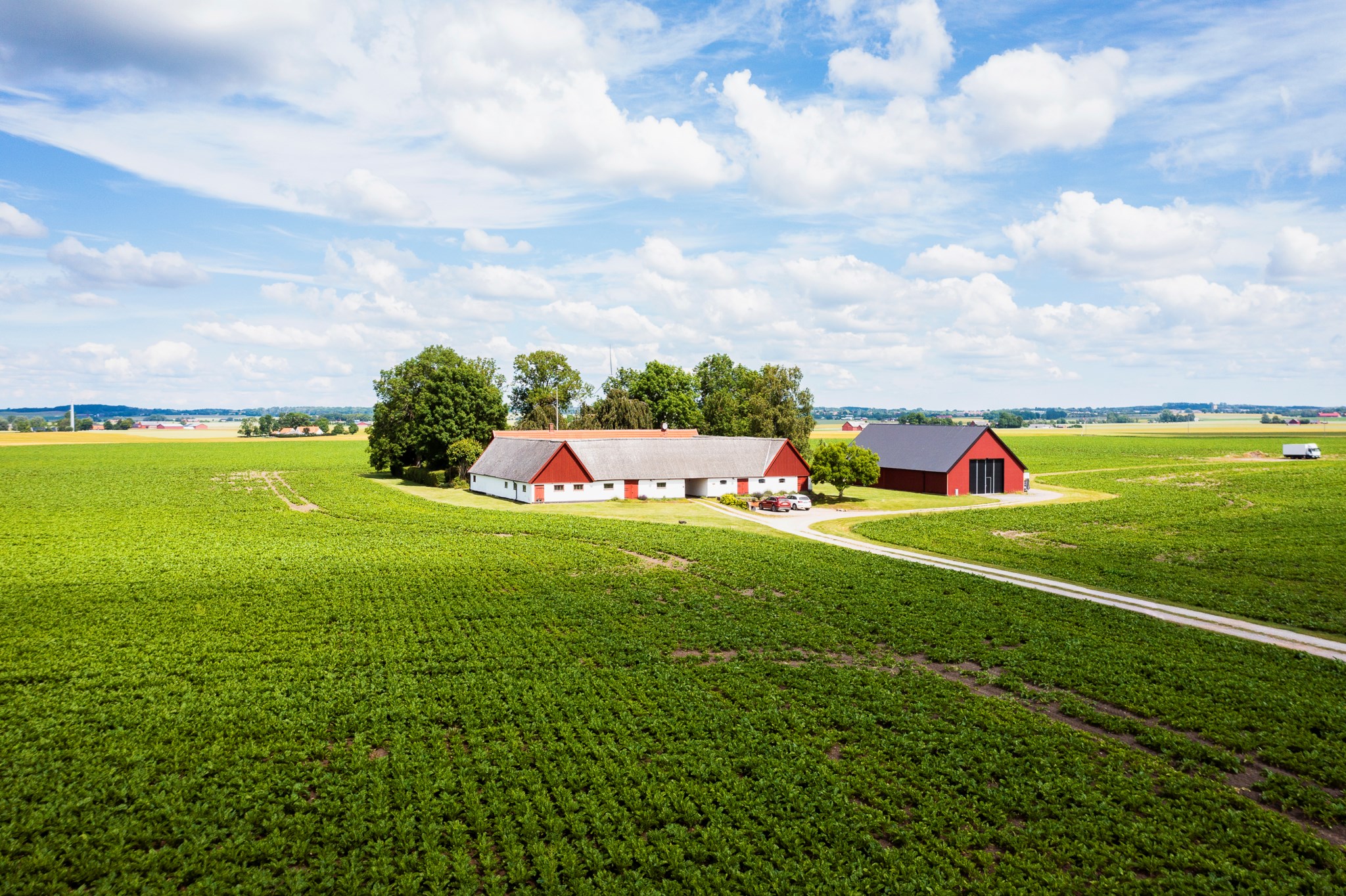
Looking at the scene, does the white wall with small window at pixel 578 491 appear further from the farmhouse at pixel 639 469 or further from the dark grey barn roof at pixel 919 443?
the dark grey barn roof at pixel 919 443

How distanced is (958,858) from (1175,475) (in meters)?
86.4

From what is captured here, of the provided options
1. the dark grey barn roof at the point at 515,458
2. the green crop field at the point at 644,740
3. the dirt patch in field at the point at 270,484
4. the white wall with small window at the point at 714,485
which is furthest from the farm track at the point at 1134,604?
the dirt patch in field at the point at 270,484

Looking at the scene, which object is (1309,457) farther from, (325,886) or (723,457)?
(325,886)

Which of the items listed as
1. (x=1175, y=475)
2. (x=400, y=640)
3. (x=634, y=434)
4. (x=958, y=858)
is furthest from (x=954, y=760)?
(x=1175, y=475)

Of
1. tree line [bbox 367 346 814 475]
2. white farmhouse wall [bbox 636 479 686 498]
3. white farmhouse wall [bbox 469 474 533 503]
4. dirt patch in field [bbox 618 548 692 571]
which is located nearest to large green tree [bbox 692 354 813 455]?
tree line [bbox 367 346 814 475]

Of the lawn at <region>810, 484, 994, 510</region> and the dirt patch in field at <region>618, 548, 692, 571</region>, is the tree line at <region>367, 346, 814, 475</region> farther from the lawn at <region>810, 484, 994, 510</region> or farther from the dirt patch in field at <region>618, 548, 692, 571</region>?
the dirt patch in field at <region>618, 548, 692, 571</region>

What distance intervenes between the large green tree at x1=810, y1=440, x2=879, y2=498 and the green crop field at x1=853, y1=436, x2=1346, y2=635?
980 centimetres

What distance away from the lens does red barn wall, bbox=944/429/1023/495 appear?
224 feet

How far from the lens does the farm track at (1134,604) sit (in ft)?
80.8

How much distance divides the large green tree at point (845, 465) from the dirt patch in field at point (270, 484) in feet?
144

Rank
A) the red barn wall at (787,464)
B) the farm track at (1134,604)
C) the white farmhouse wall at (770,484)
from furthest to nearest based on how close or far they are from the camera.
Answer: the red barn wall at (787,464) < the white farmhouse wall at (770,484) < the farm track at (1134,604)

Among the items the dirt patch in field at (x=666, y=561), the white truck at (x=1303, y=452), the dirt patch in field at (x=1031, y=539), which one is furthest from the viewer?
the white truck at (x=1303, y=452)

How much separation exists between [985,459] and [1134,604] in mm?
41716

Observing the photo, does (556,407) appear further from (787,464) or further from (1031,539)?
(1031,539)
